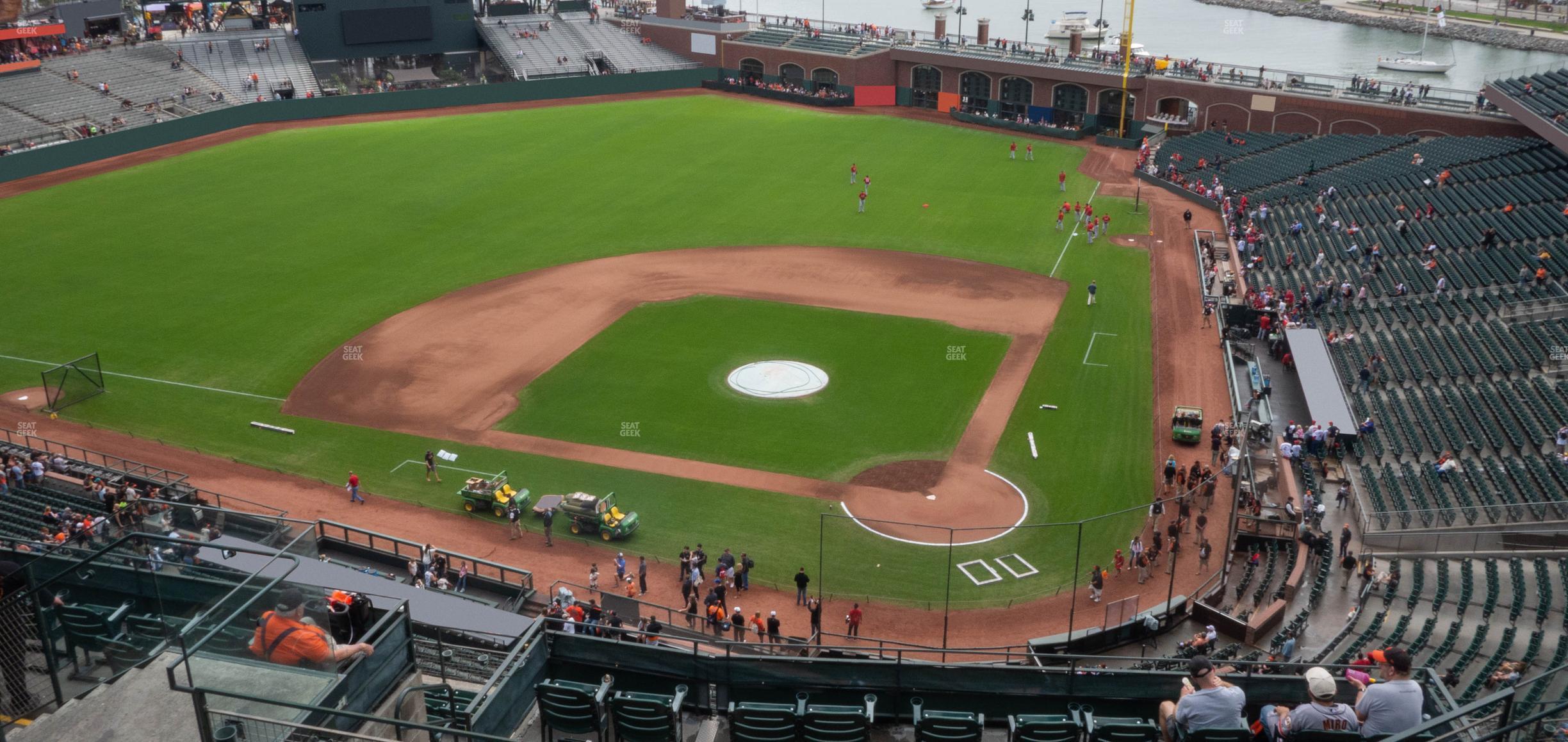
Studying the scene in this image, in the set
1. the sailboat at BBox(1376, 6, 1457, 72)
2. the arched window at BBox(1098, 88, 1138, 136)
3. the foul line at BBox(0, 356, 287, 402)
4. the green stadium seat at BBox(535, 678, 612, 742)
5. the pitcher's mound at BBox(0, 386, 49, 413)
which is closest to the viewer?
the green stadium seat at BBox(535, 678, 612, 742)

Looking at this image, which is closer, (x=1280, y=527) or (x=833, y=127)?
(x=1280, y=527)

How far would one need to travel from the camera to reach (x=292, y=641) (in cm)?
1176

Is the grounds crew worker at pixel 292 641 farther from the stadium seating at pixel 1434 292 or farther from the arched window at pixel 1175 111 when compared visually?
the arched window at pixel 1175 111

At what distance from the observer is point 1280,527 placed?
3316 cm

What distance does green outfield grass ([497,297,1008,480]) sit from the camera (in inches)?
1549

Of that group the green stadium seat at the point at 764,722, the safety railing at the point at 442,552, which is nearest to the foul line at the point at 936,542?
the safety railing at the point at 442,552

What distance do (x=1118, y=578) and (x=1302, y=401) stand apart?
1458cm

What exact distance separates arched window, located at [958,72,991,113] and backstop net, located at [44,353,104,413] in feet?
213

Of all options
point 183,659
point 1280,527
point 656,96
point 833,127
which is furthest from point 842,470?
point 656,96

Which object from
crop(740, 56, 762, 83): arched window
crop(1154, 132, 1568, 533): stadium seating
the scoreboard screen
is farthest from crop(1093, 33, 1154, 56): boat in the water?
the scoreboard screen

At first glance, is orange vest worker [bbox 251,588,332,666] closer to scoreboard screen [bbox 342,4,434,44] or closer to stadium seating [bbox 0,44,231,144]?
stadium seating [bbox 0,44,231,144]

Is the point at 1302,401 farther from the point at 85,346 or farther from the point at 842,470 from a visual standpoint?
the point at 85,346

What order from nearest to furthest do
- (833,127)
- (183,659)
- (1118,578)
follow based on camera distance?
1. (183,659)
2. (1118,578)
3. (833,127)

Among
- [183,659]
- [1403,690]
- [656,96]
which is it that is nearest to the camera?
[183,659]
